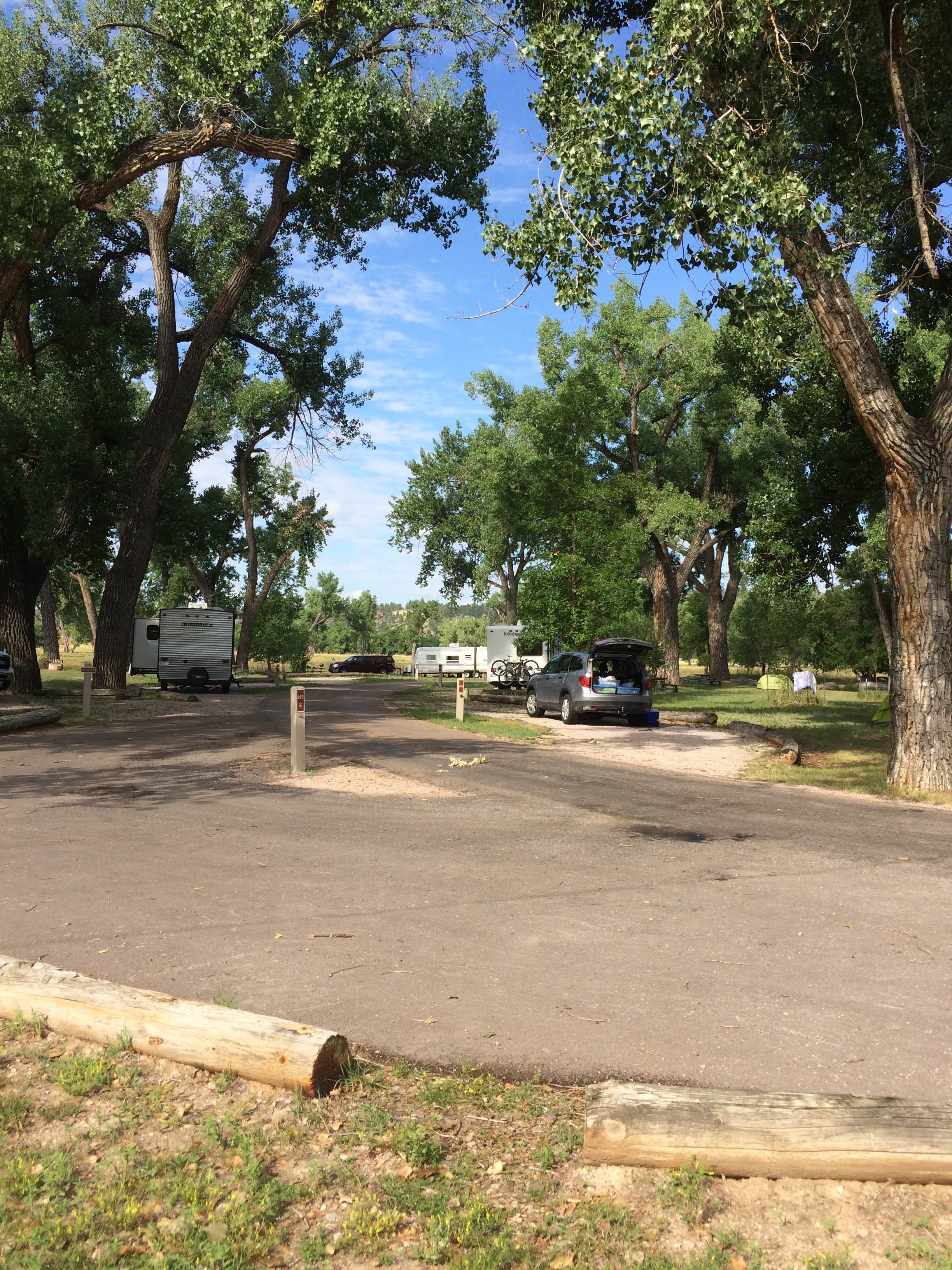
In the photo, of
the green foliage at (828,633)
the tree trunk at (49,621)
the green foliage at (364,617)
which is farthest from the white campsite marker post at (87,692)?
the green foliage at (364,617)

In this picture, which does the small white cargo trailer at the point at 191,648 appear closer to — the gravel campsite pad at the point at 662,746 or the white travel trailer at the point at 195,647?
the white travel trailer at the point at 195,647

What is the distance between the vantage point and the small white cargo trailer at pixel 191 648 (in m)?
34.8

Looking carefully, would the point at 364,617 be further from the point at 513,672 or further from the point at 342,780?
the point at 342,780

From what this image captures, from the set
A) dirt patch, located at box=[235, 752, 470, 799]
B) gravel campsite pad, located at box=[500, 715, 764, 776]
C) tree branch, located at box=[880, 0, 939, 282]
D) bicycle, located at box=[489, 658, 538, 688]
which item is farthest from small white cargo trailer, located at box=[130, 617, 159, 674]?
tree branch, located at box=[880, 0, 939, 282]

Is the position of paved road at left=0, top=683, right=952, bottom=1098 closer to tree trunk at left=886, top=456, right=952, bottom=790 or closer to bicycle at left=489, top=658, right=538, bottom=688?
tree trunk at left=886, top=456, right=952, bottom=790

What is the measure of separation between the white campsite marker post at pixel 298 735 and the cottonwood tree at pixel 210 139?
35.3 feet

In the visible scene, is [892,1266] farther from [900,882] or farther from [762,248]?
[762,248]

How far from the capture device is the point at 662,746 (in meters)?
17.9

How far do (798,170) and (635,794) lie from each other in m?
9.53

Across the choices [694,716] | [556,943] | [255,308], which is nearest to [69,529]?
[255,308]

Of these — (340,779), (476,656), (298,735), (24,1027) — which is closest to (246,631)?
(476,656)

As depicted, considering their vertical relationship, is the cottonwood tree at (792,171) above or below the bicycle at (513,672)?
above

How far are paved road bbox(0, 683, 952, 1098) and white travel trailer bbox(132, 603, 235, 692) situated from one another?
24061 mm

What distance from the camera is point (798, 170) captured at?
546 inches
